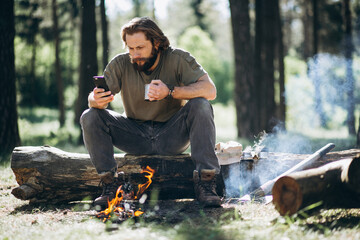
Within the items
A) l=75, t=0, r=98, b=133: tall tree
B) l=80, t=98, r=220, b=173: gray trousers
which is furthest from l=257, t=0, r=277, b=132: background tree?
l=80, t=98, r=220, b=173: gray trousers

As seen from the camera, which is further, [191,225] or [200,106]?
[200,106]

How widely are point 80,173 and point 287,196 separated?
6.97 feet

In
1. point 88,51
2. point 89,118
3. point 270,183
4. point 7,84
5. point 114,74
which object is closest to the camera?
point 89,118

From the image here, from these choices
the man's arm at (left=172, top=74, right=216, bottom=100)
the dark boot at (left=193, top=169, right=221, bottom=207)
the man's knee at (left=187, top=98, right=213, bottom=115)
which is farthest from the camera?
the man's arm at (left=172, top=74, right=216, bottom=100)

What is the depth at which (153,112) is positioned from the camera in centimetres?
402

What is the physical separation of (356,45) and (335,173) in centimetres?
1608

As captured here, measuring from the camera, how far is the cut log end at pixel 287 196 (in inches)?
109

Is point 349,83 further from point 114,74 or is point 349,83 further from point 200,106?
point 114,74

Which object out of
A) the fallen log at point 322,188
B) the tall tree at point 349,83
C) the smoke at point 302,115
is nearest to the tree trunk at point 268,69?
the smoke at point 302,115

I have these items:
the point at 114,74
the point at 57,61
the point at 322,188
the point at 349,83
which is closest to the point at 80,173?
the point at 114,74

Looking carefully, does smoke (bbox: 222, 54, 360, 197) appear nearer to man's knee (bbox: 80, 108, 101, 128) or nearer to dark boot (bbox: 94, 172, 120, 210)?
dark boot (bbox: 94, 172, 120, 210)

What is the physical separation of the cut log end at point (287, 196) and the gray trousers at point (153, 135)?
2.73ft

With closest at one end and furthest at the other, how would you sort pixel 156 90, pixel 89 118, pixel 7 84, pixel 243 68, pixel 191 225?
pixel 191 225 < pixel 156 90 < pixel 89 118 < pixel 7 84 < pixel 243 68

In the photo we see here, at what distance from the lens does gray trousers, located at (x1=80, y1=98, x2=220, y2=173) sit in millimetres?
3617
